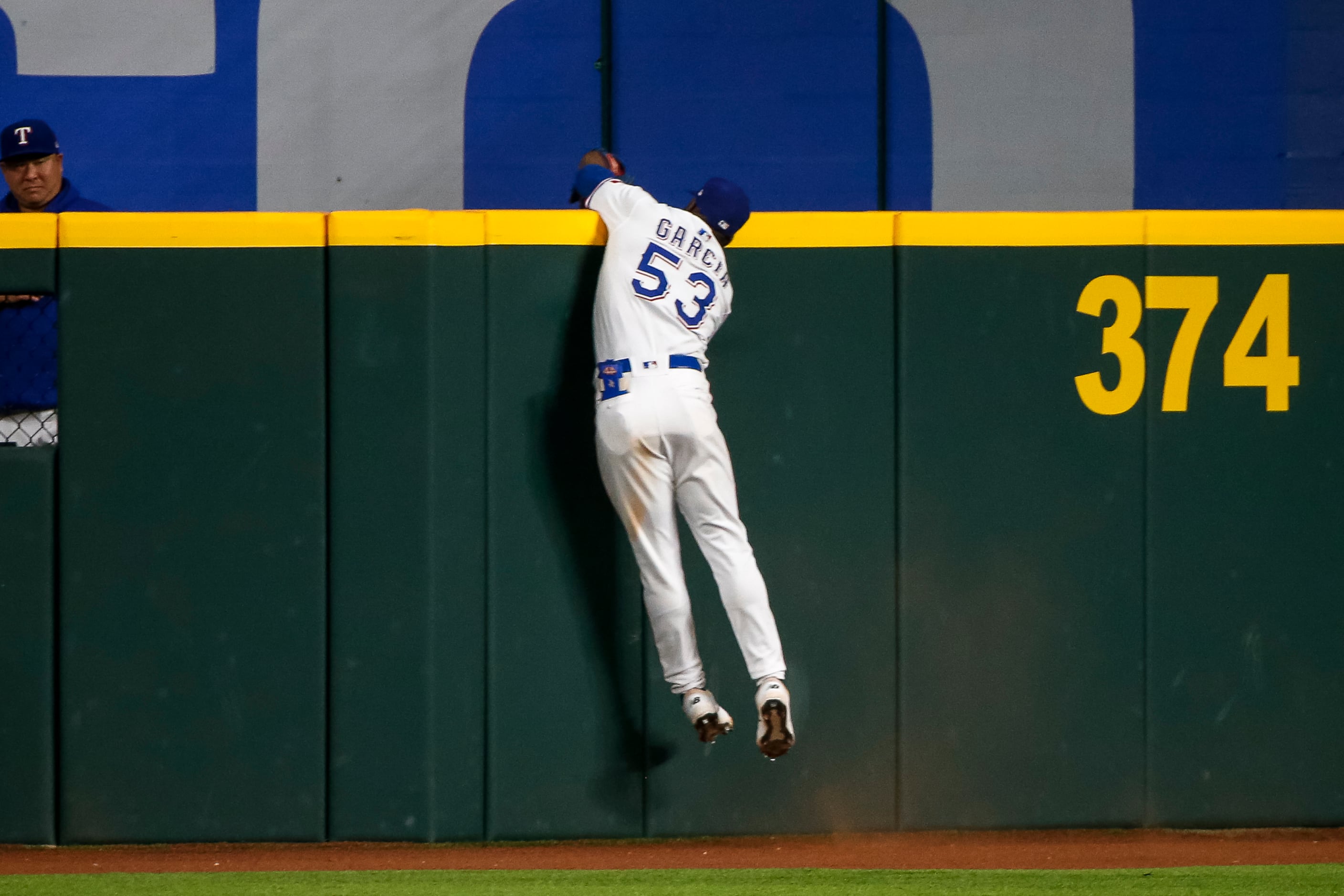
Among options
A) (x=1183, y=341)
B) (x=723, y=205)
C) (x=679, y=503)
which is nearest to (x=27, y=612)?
(x=679, y=503)

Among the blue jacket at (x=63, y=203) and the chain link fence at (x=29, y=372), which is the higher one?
the blue jacket at (x=63, y=203)

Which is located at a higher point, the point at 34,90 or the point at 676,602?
the point at 34,90

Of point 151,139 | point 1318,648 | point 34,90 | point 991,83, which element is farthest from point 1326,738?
point 34,90

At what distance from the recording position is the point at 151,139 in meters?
6.78

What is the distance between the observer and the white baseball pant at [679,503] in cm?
404

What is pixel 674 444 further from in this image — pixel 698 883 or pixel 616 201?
pixel 698 883

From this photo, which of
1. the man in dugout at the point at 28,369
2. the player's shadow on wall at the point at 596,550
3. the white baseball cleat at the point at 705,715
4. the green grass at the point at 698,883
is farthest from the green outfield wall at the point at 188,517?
the white baseball cleat at the point at 705,715

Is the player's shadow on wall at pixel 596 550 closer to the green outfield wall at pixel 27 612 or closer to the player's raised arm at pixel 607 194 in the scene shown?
the player's raised arm at pixel 607 194

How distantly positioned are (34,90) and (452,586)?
416 centimetres

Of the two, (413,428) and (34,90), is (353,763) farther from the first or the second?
(34,90)

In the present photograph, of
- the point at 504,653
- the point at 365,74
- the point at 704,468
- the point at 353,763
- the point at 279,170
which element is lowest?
the point at 353,763

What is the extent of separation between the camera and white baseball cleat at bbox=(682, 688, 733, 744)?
402 centimetres

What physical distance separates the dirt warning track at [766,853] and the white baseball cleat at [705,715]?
398 millimetres

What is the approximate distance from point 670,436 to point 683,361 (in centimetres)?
23
